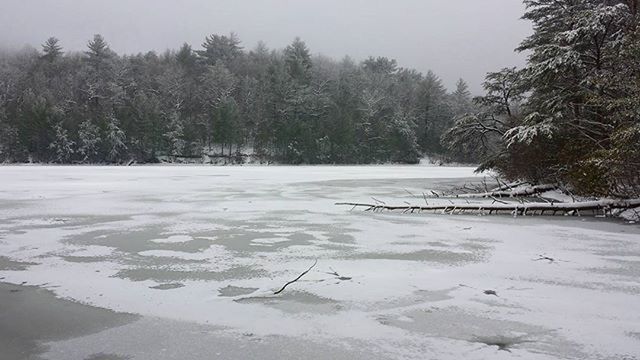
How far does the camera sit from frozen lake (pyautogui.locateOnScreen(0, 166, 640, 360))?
4.84 metres

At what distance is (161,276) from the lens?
24.2 feet

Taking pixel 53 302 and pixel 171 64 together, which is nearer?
pixel 53 302

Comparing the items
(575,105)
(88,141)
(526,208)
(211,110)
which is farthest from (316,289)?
(211,110)

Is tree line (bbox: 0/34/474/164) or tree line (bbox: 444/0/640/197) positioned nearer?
tree line (bbox: 444/0/640/197)

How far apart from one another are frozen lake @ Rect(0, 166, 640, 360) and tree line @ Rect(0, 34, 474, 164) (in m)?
63.7

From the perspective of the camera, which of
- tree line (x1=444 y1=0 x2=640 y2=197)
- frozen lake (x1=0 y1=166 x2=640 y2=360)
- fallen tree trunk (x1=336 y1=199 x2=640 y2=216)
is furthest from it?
fallen tree trunk (x1=336 y1=199 x2=640 y2=216)

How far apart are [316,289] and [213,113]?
73.4 metres

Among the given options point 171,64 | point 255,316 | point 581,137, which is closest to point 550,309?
point 255,316

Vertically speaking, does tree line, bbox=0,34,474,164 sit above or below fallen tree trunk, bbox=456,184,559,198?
above

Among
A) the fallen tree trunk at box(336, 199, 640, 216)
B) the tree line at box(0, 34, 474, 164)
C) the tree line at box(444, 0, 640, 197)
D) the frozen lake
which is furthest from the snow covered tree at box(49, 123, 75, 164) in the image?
the fallen tree trunk at box(336, 199, 640, 216)

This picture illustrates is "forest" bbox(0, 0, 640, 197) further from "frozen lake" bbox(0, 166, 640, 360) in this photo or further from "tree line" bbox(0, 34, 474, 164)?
"frozen lake" bbox(0, 166, 640, 360)

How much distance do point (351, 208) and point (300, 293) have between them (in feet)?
31.2

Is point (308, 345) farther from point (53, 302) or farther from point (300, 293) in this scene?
point (53, 302)

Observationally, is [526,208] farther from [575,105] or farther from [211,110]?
[211,110]
